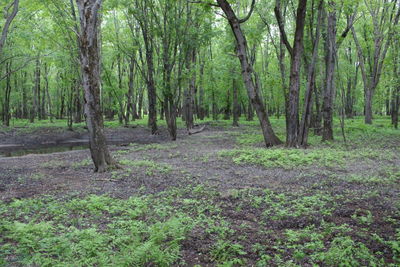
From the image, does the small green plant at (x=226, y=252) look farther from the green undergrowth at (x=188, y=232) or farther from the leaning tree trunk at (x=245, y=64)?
the leaning tree trunk at (x=245, y=64)

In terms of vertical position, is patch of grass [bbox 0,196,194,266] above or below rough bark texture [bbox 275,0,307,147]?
below

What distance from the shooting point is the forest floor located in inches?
147

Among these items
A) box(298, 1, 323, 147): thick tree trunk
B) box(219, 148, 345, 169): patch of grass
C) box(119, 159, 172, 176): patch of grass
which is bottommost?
box(119, 159, 172, 176): patch of grass

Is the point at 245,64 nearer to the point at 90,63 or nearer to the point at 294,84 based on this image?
the point at 294,84

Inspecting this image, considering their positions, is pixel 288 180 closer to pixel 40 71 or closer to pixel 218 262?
pixel 218 262

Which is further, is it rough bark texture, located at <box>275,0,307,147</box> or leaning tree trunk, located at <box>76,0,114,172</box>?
rough bark texture, located at <box>275,0,307,147</box>

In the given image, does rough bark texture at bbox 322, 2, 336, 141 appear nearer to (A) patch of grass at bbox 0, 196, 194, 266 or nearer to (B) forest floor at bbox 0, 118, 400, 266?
(B) forest floor at bbox 0, 118, 400, 266

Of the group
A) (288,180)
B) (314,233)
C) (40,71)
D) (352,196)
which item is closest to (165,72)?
(288,180)

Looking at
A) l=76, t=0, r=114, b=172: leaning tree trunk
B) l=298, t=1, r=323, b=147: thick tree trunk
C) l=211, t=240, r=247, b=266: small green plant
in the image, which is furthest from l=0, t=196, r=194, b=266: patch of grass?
l=298, t=1, r=323, b=147: thick tree trunk

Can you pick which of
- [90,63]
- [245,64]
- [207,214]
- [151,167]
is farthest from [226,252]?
[245,64]

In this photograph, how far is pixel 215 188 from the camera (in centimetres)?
718

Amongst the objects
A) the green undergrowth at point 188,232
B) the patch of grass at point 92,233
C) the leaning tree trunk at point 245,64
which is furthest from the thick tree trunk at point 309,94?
the patch of grass at point 92,233

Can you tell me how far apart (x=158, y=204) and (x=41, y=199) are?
247 cm

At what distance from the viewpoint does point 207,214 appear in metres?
5.42
